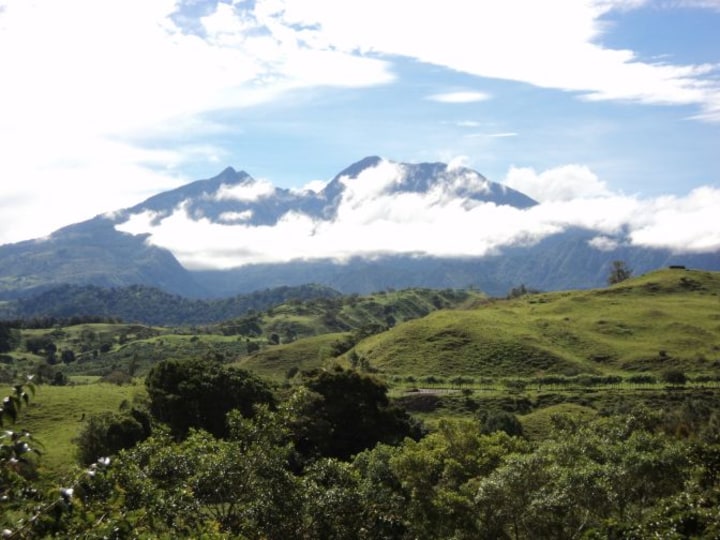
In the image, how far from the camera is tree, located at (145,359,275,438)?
82375 millimetres

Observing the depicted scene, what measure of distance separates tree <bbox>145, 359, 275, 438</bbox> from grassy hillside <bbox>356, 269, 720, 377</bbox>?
62559 millimetres

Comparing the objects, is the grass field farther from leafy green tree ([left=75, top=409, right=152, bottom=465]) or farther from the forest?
leafy green tree ([left=75, top=409, right=152, bottom=465])

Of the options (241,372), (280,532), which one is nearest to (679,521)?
(280,532)

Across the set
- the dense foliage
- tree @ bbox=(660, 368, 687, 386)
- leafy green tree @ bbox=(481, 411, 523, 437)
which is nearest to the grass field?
the dense foliage

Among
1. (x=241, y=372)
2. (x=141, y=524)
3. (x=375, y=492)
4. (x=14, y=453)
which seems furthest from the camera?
(x=241, y=372)

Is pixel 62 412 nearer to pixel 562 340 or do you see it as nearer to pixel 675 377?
pixel 675 377

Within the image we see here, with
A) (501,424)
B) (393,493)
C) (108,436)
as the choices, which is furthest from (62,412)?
(393,493)

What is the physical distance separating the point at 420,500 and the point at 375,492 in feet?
27.2

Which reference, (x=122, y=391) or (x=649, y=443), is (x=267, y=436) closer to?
(x=649, y=443)

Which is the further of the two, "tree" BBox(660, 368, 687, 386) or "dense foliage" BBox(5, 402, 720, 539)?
"tree" BBox(660, 368, 687, 386)

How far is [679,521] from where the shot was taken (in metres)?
26.1

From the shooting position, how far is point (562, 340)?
154 m

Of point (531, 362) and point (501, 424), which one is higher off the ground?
point (501, 424)

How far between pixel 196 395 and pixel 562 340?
100592 millimetres
